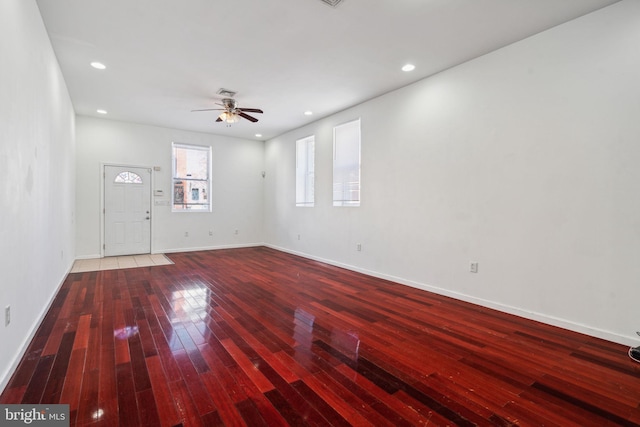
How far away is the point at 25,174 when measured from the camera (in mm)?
2371

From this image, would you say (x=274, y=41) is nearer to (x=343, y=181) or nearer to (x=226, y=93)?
(x=226, y=93)

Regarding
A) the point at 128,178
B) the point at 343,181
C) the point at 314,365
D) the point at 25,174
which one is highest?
the point at 128,178

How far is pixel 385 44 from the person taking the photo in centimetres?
336

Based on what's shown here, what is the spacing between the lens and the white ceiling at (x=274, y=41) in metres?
2.77

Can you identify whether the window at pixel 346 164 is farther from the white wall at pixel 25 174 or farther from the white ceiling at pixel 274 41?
the white wall at pixel 25 174

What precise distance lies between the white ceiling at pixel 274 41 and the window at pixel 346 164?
69 centimetres

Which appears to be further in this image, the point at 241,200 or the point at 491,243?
the point at 241,200

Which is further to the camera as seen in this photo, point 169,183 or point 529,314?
point 169,183

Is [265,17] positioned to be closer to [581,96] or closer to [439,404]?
[581,96]

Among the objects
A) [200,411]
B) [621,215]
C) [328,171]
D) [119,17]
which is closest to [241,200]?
[328,171]

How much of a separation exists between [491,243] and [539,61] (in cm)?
200

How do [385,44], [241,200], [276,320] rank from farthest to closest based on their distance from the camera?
[241,200] → [385,44] → [276,320]

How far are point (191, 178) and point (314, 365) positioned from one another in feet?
21.6

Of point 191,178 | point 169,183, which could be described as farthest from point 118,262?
point 191,178
